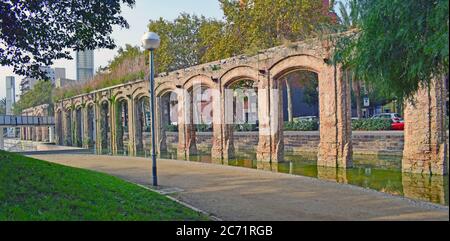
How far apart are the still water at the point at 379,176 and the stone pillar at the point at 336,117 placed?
1.79ft

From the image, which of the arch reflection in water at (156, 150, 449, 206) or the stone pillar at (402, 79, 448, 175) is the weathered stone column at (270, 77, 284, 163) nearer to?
the arch reflection in water at (156, 150, 449, 206)

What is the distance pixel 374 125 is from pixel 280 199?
→ 17173mm

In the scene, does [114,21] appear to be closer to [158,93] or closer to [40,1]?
[40,1]

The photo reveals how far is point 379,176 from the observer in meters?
13.9

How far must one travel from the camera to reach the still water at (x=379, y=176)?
1087 cm

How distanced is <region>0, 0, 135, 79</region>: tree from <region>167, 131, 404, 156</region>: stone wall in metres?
14.1

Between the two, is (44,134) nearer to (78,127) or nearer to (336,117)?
(78,127)

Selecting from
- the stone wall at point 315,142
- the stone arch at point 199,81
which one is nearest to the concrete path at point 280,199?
the stone arch at point 199,81

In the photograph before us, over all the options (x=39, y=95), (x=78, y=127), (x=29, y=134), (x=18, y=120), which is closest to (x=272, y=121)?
(x=78, y=127)

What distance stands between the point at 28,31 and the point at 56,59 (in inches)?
54.5

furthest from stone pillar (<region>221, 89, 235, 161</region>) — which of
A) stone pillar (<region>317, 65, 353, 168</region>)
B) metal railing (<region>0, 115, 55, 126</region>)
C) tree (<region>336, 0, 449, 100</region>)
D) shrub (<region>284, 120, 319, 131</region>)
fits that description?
metal railing (<region>0, 115, 55, 126</region>)

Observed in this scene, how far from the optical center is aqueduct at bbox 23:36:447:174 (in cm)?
1334

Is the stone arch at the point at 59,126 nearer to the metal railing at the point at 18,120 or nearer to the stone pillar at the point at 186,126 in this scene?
the metal railing at the point at 18,120
